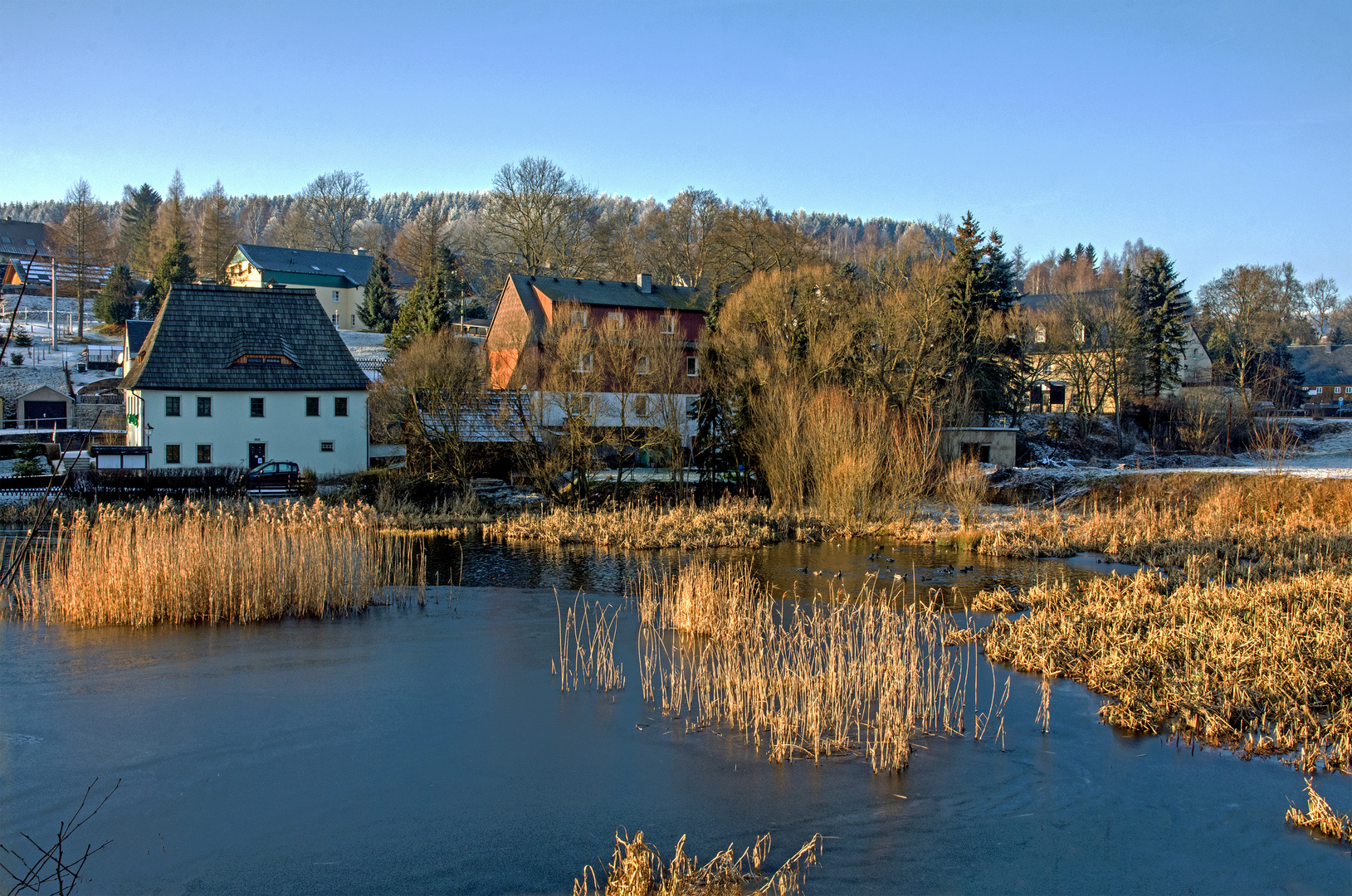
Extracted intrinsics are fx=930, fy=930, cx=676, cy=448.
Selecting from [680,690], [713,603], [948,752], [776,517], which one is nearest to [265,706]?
[680,690]

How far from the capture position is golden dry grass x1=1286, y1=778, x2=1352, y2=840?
711cm

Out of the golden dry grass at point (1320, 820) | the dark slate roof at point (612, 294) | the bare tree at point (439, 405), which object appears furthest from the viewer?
the dark slate roof at point (612, 294)

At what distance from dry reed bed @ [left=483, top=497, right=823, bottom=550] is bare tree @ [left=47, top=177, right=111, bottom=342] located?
50793 millimetres

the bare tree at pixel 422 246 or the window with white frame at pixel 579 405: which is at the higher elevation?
the bare tree at pixel 422 246

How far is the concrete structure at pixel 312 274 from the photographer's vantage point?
6756 cm

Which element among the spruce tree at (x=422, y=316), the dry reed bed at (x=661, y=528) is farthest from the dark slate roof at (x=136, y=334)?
the dry reed bed at (x=661, y=528)

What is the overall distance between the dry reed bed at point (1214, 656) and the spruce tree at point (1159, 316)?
35.6 meters

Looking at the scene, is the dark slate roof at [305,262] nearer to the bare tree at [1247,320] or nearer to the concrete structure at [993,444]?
the concrete structure at [993,444]

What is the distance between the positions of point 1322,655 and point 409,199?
16284 cm

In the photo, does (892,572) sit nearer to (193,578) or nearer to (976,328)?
(193,578)

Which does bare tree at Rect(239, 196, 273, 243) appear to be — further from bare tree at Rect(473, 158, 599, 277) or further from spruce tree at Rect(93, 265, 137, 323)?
bare tree at Rect(473, 158, 599, 277)

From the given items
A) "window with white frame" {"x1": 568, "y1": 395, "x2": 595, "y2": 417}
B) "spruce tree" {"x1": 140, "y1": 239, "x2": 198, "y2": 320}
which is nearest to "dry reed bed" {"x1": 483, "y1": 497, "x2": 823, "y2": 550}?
"window with white frame" {"x1": 568, "y1": 395, "x2": 595, "y2": 417}

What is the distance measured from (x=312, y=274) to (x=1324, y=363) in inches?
2980

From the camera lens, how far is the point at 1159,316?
47969 millimetres
